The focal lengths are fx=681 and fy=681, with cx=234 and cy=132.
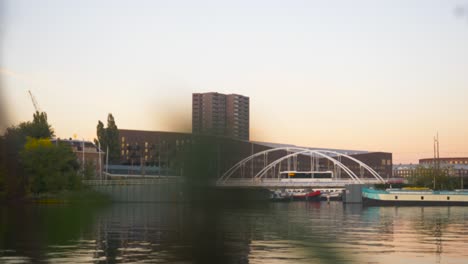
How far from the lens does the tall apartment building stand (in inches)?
171

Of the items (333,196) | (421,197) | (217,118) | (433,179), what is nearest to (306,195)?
(333,196)

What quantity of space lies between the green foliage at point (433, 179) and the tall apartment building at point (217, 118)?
518ft

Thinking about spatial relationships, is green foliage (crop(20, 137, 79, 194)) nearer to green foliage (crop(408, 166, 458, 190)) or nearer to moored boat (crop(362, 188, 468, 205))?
moored boat (crop(362, 188, 468, 205))

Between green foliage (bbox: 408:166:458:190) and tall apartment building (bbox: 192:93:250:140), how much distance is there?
518 ft

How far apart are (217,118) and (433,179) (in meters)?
163

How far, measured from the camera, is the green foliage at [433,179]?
158m

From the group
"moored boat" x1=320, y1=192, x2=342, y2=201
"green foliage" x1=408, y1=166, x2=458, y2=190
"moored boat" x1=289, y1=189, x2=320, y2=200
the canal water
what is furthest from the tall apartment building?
"moored boat" x1=320, y1=192, x2=342, y2=201

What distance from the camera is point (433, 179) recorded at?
160 meters

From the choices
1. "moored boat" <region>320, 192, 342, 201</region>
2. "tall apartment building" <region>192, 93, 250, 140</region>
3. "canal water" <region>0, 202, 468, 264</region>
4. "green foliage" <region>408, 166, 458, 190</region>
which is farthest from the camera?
"moored boat" <region>320, 192, 342, 201</region>

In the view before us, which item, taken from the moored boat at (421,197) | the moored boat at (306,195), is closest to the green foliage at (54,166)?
the moored boat at (421,197)

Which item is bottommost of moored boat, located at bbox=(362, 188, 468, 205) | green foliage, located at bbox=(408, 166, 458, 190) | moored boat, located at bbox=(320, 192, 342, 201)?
moored boat, located at bbox=(320, 192, 342, 201)

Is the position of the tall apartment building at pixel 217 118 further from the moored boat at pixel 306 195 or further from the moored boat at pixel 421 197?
the moored boat at pixel 306 195

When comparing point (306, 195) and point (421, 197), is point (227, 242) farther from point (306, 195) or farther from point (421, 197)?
point (306, 195)

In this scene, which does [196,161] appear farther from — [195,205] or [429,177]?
[429,177]
